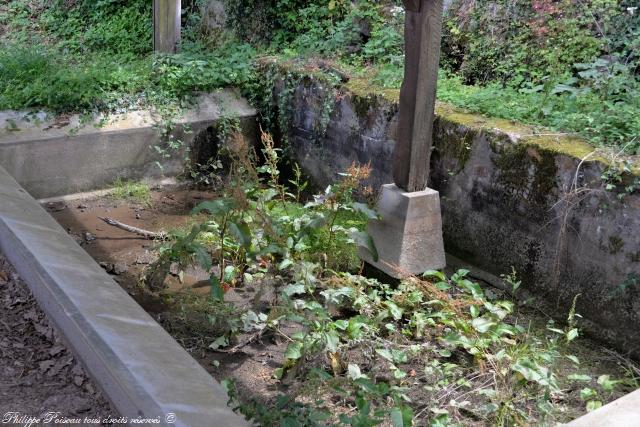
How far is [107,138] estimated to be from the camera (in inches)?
281

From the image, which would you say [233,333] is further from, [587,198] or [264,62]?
[264,62]

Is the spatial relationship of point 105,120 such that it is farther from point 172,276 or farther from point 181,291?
point 181,291

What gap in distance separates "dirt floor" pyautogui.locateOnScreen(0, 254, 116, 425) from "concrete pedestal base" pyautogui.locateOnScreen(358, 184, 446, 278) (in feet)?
7.89

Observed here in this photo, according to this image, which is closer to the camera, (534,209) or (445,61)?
(534,209)

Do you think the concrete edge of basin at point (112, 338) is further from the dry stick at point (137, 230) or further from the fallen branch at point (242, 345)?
the dry stick at point (137, 230)

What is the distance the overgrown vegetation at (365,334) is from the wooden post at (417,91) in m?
0.40

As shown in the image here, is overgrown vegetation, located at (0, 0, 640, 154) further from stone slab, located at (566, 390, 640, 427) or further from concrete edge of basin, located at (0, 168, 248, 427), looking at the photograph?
concrete edge of basin, located at (0, 168, 248, 427)

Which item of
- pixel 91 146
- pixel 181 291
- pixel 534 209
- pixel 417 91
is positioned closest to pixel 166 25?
pixel 91 146

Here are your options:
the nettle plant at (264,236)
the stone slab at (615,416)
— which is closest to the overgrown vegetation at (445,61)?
the nettle plant at (264,236)

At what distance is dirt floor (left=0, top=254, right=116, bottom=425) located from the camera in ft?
9.66

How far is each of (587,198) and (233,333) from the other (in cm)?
262

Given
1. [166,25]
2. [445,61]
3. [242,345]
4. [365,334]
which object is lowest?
[242,345]

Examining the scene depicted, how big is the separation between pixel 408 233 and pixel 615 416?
8.28ft

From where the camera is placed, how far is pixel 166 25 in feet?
27.7
